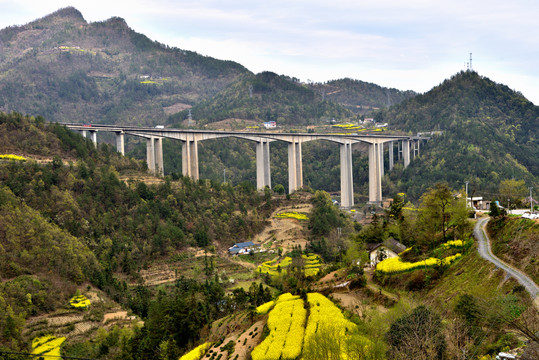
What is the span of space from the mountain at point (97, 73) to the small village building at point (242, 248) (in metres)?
67.0

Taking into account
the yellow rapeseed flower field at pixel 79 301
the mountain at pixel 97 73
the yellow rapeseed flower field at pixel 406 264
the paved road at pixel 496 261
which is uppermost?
the mountain at pixel 97 73

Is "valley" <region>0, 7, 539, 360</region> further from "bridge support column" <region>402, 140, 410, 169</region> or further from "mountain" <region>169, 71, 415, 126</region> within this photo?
"mountain" <region>169, 71, 415, 126</region>

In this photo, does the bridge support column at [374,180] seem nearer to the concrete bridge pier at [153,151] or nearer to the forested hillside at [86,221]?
the forested hillside at [86,221]

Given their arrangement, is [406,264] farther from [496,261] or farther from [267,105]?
[267,105]

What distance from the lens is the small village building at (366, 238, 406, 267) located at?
31203mm

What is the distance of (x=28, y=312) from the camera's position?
2994cm

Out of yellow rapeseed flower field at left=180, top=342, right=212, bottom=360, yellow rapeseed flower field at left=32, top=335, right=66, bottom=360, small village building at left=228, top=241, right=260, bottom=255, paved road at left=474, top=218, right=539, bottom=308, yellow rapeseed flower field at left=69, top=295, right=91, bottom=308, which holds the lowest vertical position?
yellow rapeseed flower field at left=32, top=335, right=66, bottom=360

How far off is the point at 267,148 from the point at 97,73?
85.2m

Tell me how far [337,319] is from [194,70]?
143475mm

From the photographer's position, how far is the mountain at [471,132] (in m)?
75.2

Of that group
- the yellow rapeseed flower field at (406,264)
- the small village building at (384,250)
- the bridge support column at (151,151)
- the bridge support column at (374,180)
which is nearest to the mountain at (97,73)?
the bridge support column at (374,180)

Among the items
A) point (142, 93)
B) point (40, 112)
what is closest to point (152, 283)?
point (40, 112)

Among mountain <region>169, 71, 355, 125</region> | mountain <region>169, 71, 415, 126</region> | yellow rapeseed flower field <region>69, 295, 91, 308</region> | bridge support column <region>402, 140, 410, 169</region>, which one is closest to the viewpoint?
yellow rapeseed flower field <region>69, 295, 91, 308</region>

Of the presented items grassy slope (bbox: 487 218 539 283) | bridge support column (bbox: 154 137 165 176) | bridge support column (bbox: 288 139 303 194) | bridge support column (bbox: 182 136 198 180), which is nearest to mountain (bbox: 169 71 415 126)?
bridge support column (bbox: 288 139 303 194)
